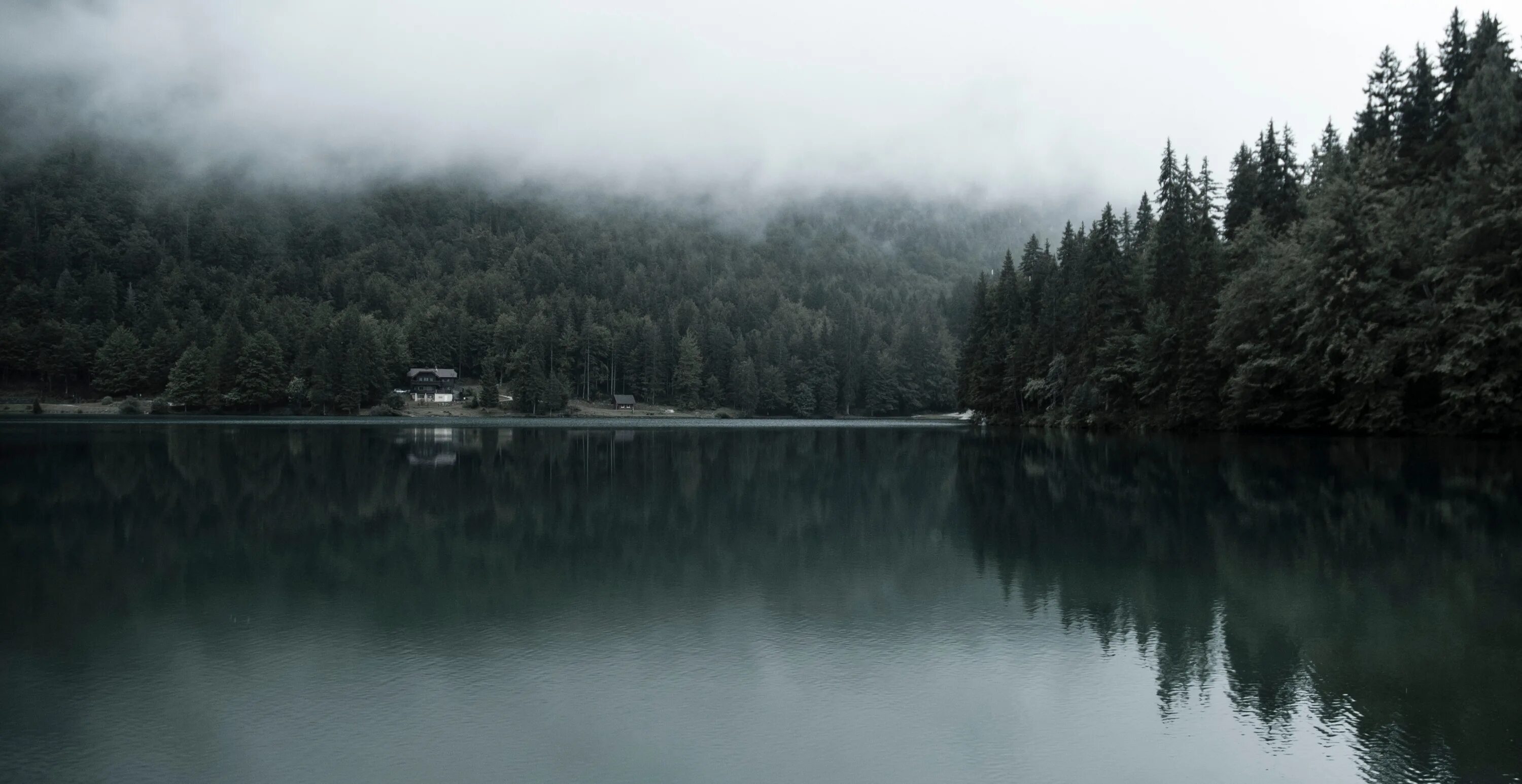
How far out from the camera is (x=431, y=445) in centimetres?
5350

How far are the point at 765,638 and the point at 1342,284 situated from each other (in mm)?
44816

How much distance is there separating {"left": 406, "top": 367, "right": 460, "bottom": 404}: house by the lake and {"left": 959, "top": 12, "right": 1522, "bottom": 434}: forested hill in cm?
9521

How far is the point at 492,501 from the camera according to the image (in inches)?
954

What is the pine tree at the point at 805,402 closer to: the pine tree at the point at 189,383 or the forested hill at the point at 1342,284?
the forested hill at the point at 1342,284

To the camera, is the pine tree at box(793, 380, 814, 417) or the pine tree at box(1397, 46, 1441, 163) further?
the pine tree at box(793, 380, 814, 417)

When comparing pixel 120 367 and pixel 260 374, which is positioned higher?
pixel 120 367

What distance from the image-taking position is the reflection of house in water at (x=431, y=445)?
129 ft

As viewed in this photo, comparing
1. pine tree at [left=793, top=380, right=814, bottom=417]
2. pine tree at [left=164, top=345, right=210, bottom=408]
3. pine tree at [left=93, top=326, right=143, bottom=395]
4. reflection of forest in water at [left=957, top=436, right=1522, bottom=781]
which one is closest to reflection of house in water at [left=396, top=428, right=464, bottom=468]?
reflection of forest in water at [left=957, top=436, right=1522, bottom=781]

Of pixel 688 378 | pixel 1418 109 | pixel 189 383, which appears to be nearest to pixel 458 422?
pixel 189 383

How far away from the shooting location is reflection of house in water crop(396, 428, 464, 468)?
39312mm

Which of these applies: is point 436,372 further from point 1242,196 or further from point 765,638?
point 765,638

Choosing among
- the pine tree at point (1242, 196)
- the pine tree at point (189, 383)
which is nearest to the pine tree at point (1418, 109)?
the pine tree at point (1242, 196)

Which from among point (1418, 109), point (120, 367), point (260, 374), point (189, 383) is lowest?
point (189, 383)

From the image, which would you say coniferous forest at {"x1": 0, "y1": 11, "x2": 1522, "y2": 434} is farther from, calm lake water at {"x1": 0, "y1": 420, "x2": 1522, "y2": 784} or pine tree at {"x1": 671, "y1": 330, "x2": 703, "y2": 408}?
calm lake water at {"x1": 0, "y1": 420, "x2": 1522, "y2": 784}
